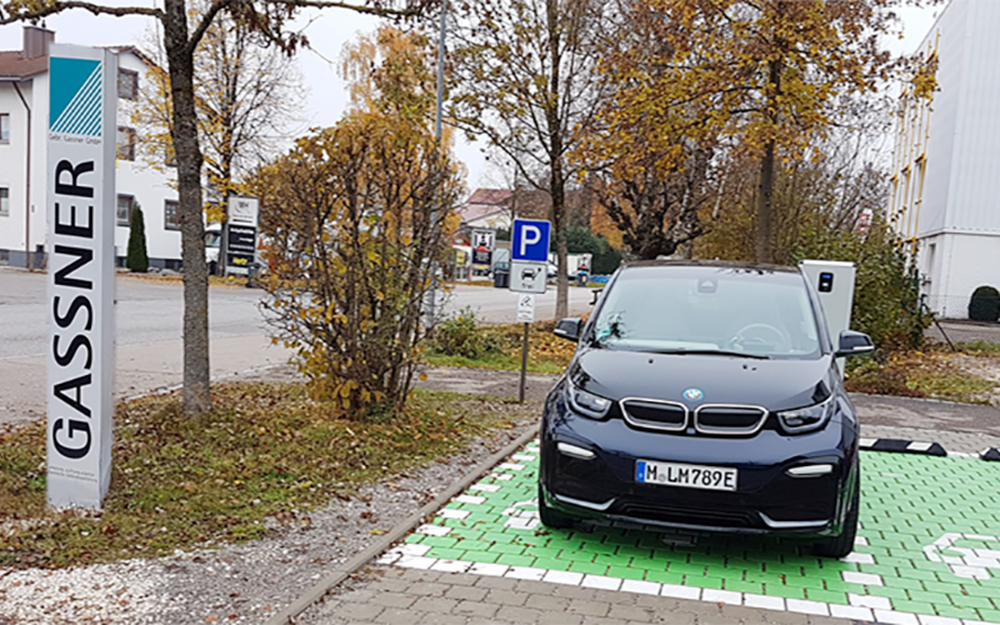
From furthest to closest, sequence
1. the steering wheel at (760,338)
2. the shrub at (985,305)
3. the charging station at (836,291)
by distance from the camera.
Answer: the shrub at (985,305), the charging station at (836,291), the steering wheel at (760,338)

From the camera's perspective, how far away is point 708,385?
5.04m

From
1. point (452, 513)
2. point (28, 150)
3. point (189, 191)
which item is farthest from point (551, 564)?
point (28, 150)

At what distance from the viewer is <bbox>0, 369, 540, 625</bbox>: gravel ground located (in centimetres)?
401

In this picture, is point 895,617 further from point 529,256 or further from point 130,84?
point 130,84

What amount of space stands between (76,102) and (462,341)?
1031cm

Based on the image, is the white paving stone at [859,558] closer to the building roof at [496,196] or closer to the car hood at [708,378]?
the car hood at [708,378]

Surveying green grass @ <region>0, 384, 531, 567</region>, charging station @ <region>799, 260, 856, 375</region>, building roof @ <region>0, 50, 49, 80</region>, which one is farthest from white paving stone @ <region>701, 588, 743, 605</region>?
building roof @ <region>0, 50, 49, 80</region>

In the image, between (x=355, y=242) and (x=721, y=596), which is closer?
(x=721, y=596)

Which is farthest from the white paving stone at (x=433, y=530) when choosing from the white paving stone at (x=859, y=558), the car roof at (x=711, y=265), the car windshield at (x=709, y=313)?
the car roof at (x=711, y=265)

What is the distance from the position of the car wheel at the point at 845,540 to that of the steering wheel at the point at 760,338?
3.28ft

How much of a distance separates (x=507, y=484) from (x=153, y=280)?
32876mm

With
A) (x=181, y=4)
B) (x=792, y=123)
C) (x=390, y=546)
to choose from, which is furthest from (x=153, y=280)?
(x=390, y=546)

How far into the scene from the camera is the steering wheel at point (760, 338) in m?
5.73

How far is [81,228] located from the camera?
16.7ft
